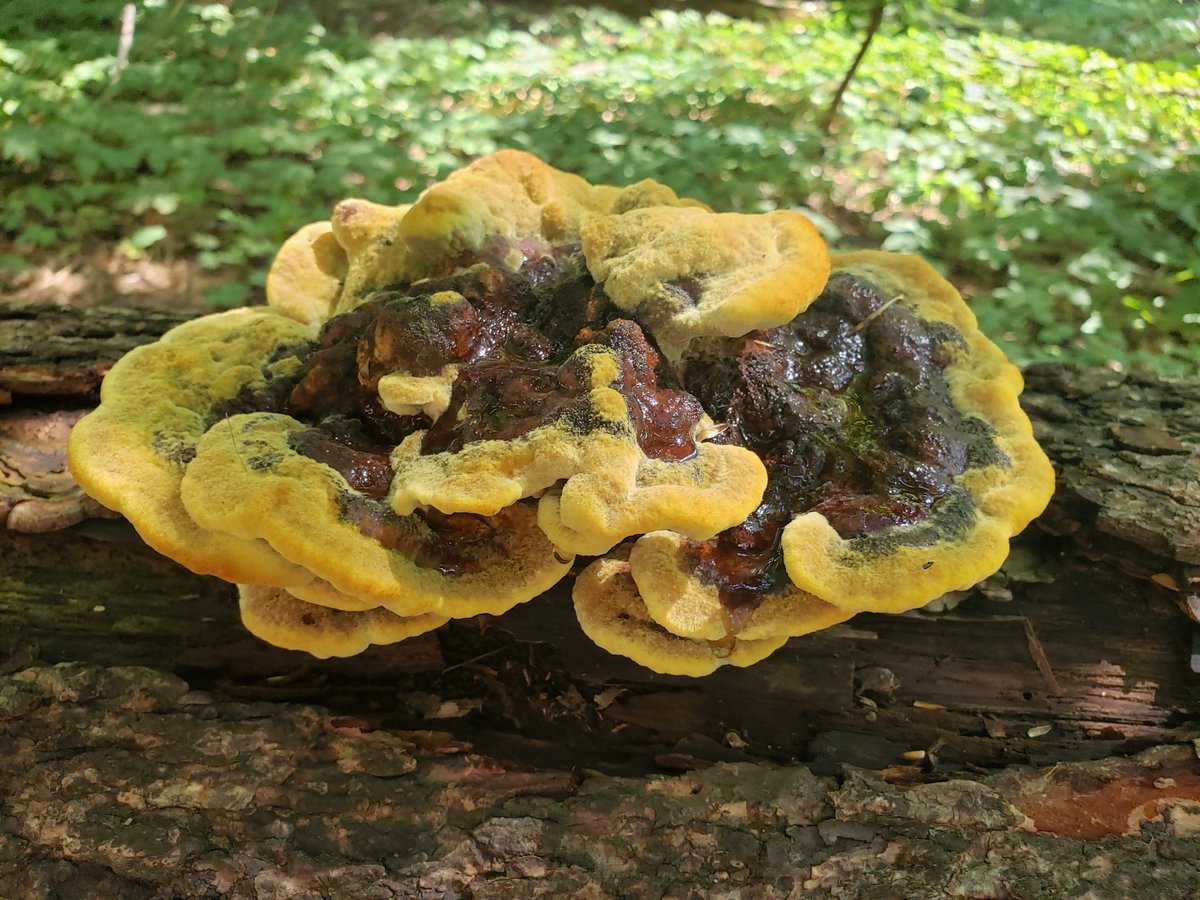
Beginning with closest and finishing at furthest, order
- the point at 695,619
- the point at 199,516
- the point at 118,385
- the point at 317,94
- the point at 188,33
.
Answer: the point at 199,516 < the point at 695,619 < the point at 118,385 < the point at 317,94 < the point at 188,33

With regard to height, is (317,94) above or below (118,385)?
below

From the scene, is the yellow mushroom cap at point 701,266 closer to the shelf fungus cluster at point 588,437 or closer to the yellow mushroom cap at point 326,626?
the shelf fungus cluster at point 588,437

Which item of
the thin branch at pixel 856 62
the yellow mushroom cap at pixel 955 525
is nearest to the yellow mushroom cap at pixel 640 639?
the yellow mushroom cap at pixel 955 525

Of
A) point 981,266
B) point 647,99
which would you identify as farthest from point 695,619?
point 647,99

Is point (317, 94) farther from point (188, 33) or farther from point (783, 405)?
point (783, 405)

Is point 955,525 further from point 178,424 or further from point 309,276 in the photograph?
point 309,276

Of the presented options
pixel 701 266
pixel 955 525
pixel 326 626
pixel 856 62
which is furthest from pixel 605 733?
pixel 856 62
